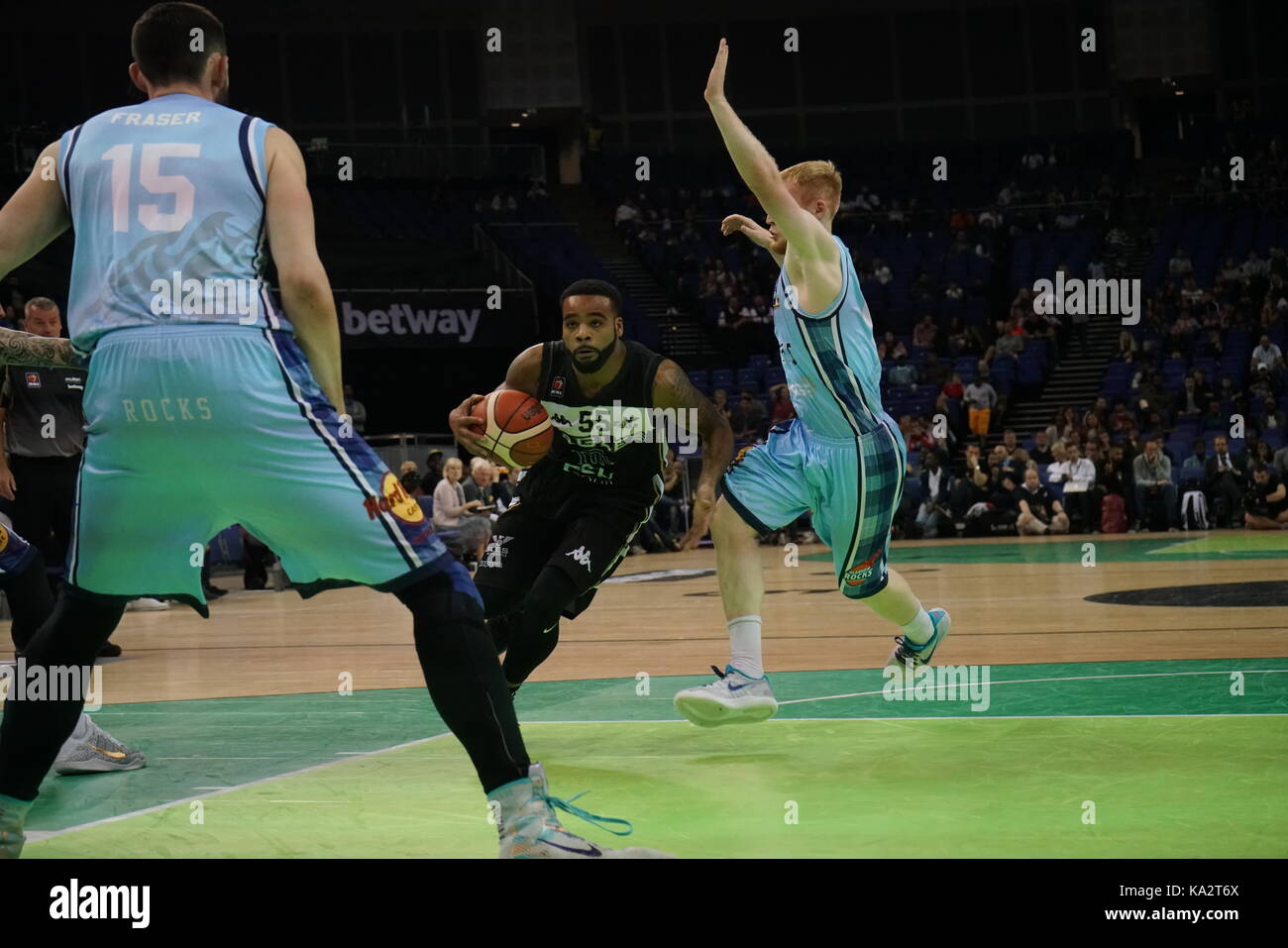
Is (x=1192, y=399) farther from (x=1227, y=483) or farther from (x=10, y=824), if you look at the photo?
(x=10, y=824)

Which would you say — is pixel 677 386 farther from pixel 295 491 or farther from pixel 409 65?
pixel 409 65

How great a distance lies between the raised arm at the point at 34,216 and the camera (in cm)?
315

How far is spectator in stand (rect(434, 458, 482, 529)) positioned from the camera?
1396 centimetres

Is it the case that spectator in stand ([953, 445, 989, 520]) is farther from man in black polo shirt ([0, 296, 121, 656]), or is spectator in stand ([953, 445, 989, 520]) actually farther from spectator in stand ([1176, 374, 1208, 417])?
man in black polo shirt ([0, 296, 121, 656])

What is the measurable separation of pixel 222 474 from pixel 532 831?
100 cm

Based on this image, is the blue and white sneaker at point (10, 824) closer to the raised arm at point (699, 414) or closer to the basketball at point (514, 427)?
the basketball at point (514, 427)

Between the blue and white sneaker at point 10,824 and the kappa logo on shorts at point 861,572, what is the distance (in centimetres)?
288

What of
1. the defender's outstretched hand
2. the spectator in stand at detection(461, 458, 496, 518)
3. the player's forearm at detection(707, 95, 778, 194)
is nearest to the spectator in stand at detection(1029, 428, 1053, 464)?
the spectator in stand at detection(461, 458, 496, 518)

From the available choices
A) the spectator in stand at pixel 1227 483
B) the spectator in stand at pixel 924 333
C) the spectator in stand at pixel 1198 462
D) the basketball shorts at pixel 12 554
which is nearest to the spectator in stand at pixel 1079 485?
the spectator in stand at pixel 1198 462

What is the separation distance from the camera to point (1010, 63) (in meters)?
30.8

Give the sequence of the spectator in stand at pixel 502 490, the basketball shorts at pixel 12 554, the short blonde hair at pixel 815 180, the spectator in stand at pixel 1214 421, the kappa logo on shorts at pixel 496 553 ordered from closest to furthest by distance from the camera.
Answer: the basketball shorts at pixel 12 554
the short blonde hair at pixel 815 180
the kappa logo on shorts at pixel 496 553
the spectator in stand at pixel 502 490
the spectator in stand at pixel 1214 421

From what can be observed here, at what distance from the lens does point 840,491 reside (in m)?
5.04

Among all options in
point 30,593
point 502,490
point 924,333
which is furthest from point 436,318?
point 30,593
